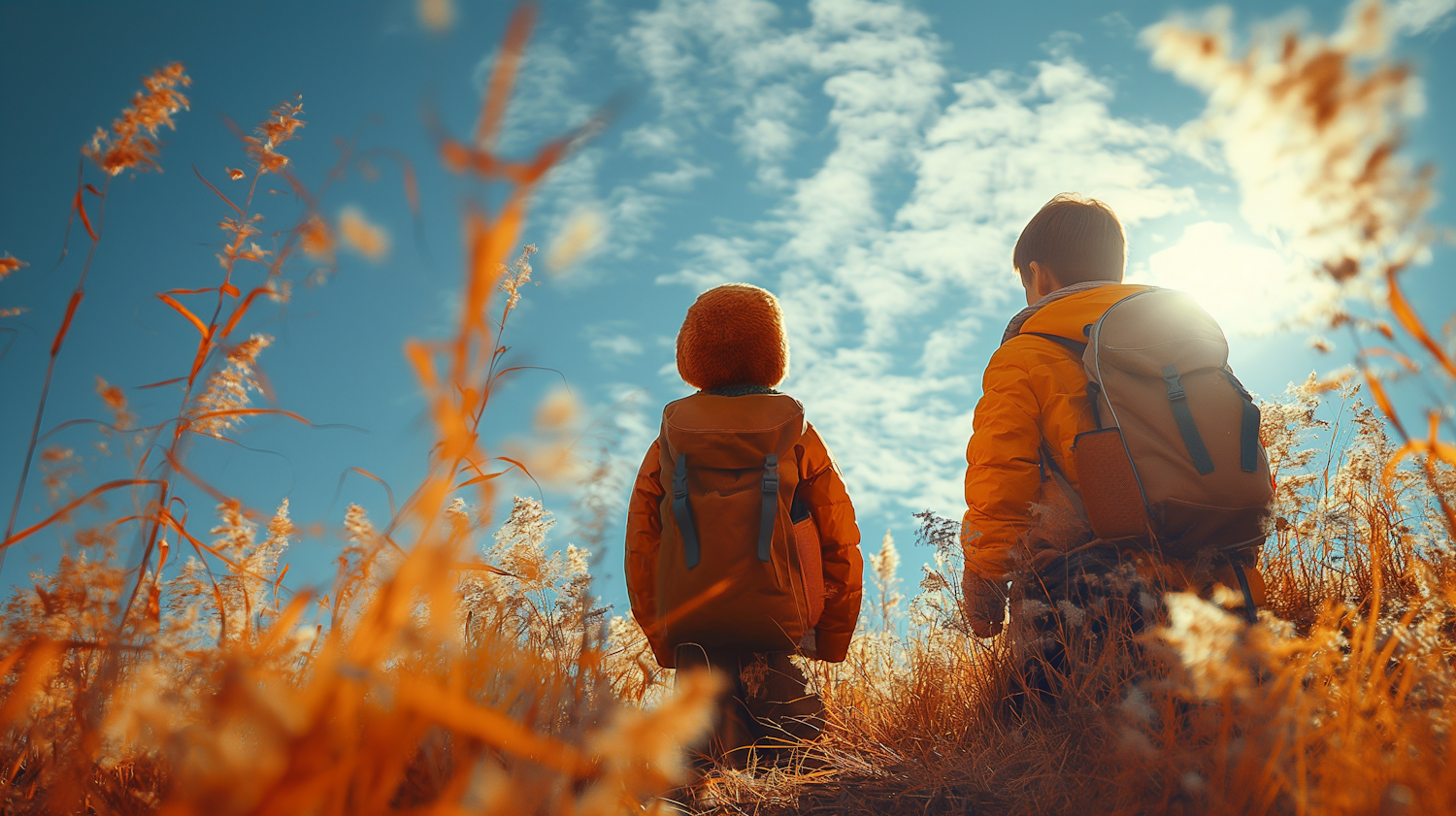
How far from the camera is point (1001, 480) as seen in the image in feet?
7.34

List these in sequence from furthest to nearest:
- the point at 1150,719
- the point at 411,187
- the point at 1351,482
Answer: the point at 1351,482
the point at 1150,719
the point at 411,187

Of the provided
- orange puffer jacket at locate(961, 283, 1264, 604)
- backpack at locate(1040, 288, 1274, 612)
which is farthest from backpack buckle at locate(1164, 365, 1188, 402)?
orange puffer jacket at locate(961, 283, 1264, 604)

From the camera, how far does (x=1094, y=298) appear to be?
7.51 feet

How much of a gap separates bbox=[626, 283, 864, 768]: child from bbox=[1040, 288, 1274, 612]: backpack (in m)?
1.01

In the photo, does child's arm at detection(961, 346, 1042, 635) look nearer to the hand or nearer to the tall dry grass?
the hand

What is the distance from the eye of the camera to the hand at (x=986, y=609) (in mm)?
2248

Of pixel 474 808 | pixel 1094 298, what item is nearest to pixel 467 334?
pixel 474 808

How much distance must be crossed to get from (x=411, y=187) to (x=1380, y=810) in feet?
4.12

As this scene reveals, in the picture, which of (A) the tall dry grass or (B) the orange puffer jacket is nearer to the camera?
(A) the tall dry grass

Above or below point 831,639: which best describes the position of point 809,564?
above

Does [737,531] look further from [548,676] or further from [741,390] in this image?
[548,676]

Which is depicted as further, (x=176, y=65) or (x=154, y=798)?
(x=176, y=65)

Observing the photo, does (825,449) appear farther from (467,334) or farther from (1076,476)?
(467,334)

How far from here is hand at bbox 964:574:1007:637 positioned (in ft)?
7.38
